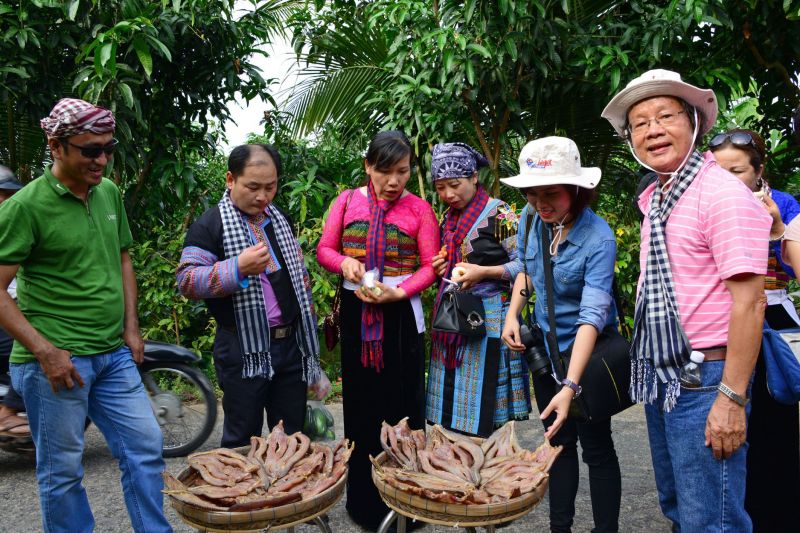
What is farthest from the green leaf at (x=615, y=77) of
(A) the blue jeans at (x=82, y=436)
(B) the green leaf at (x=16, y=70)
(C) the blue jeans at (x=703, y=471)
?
(B) the green leaf at (x=16, y=70)

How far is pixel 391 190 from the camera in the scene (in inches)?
127

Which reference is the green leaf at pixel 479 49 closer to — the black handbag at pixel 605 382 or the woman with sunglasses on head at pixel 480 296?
the woman with sunglasses on head at pixel 480 296

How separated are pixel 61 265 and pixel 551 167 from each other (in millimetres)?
1902

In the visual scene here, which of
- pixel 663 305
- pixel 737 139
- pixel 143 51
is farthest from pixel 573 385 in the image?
pixel 143 51

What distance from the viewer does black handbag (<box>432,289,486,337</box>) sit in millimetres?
3256

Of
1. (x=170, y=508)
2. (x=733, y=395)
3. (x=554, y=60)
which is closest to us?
(x=733, y=395)

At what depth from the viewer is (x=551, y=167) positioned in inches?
106

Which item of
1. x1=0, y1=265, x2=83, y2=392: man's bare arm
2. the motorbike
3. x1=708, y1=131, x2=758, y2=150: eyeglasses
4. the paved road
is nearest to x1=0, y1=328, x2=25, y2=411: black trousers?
the paved road

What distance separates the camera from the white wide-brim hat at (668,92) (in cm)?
221

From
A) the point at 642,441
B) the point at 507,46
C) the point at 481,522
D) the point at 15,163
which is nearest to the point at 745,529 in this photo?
the point at 481,522

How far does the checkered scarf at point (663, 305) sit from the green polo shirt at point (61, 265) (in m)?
2.02

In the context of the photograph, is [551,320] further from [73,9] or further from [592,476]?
[73,9]

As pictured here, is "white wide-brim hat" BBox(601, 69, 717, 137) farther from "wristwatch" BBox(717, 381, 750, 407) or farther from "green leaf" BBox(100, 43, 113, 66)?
"green leaf" BBox(100, 43, 113, 66)

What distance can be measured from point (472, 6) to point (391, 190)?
2.19 meters
